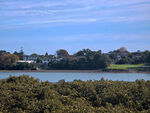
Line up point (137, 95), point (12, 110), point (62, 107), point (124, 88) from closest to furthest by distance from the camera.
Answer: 1. point (62, 107)
2. point (12, 110)
3. point (137, 95)
4. point (124, 88)

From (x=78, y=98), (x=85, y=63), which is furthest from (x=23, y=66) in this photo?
(x=78, y=98)

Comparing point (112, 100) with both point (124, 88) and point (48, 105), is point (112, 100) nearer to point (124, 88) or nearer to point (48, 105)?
point (124, 88)

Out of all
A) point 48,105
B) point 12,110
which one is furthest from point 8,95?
point 48,105

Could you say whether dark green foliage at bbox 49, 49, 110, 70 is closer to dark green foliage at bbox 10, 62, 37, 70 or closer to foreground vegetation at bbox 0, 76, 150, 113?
dark green foliage at bbox 10, 62, 37, 70

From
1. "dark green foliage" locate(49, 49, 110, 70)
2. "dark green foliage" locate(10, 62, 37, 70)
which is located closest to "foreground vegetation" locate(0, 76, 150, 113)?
"dark green foliage" locate(10, 62, 37, 70)

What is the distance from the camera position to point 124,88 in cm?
950

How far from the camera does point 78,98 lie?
8.70 m

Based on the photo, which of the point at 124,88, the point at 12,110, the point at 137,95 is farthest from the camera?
the point at 124,88

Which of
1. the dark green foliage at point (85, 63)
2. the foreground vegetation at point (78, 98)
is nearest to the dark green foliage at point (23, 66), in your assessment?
the dark green foliage at point (85, 63)

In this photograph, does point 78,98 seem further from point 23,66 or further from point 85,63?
point 85,63

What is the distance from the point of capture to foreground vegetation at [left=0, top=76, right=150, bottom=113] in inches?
300

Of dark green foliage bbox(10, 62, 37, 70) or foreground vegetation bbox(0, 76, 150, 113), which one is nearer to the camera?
foreground vegetation bbox(0, 76, 150, 113)

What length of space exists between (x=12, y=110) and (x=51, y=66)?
4160 cm

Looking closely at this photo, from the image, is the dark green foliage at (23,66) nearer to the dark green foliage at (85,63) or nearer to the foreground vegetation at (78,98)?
the dark green foliage at (85,63)
